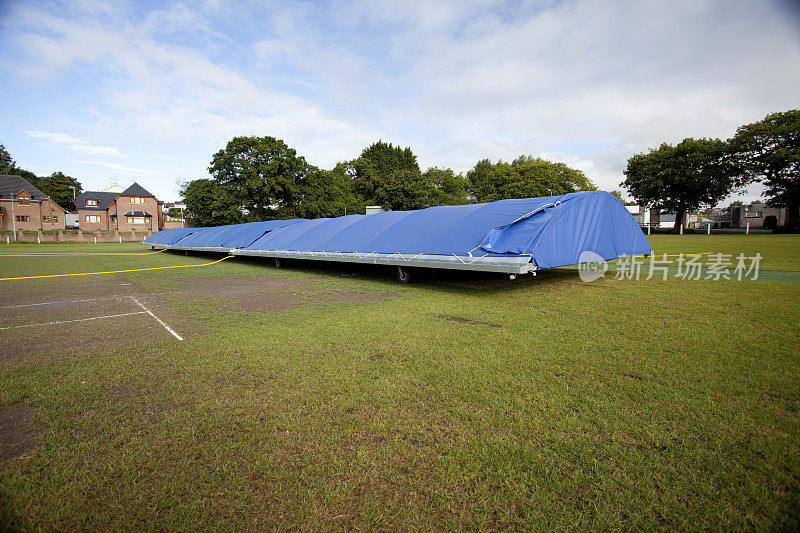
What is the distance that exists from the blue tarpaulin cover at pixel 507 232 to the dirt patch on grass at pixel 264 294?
1966 millimetres

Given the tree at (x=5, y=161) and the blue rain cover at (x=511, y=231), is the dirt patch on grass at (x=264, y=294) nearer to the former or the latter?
the blue rain cover at (x=511, y=231)

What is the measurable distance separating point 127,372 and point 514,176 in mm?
54123

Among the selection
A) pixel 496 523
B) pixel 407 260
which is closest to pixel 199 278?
pixel 407 260

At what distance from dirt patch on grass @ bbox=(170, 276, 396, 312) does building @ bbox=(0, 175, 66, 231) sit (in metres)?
65.5

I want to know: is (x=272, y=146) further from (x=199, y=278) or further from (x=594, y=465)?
(x=594, y=465)

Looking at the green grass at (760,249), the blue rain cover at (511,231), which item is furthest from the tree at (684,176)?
the blue rain cover at (511,231)

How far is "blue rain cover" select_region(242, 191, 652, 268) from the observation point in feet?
25.4

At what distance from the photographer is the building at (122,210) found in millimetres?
61250

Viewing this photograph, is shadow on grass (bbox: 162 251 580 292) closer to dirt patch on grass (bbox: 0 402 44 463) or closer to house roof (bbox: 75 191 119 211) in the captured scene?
dirt patch on grass (bbox: 0 402 44 463)

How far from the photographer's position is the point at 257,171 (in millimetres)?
41594

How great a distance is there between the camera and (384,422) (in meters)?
2.67

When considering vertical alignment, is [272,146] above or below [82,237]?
above

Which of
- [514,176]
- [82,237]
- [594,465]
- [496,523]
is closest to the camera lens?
[496,523]

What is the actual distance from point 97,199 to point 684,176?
92074 millimetres
